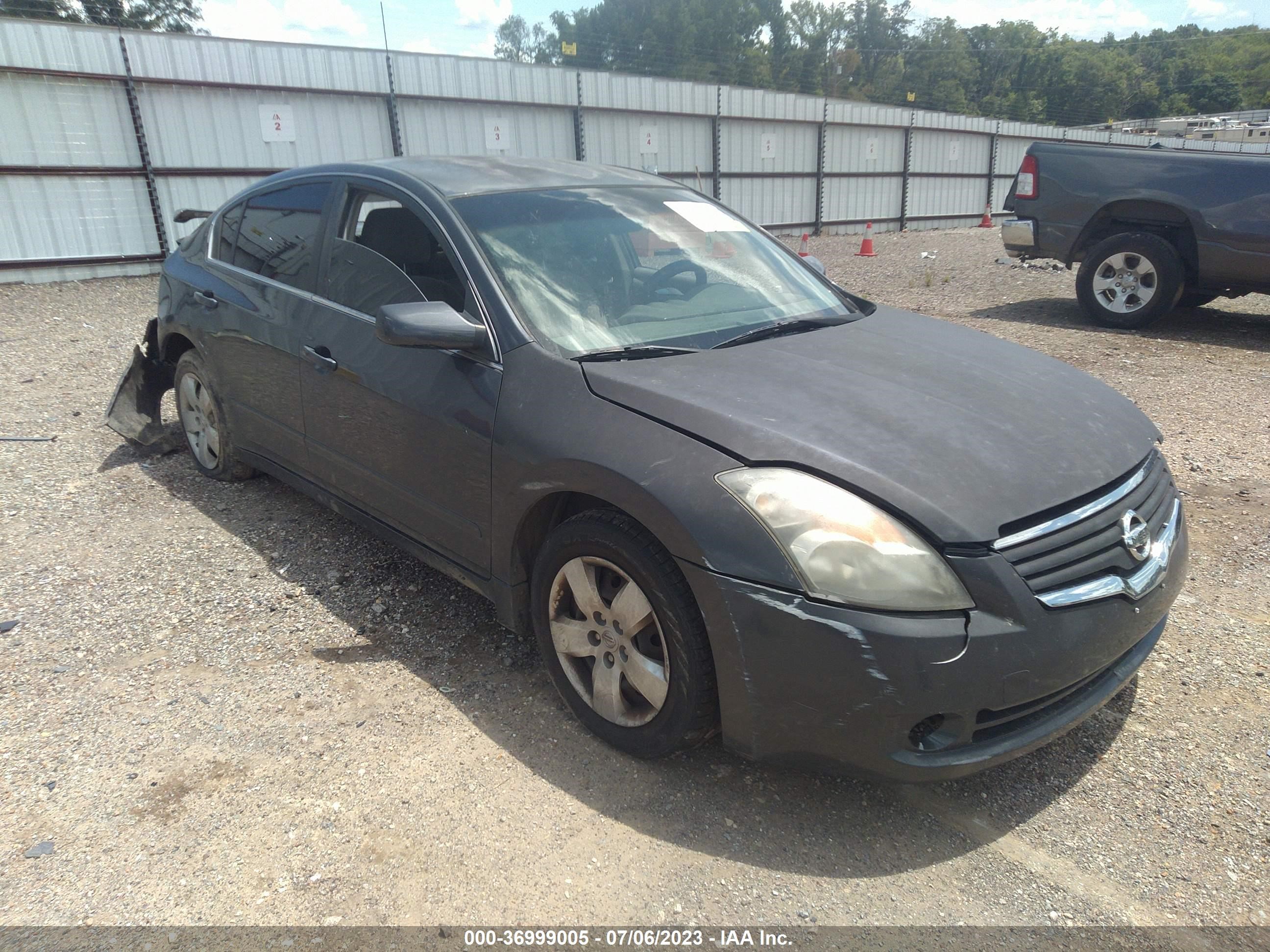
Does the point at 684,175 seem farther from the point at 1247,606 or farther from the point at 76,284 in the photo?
the point at 1247,606

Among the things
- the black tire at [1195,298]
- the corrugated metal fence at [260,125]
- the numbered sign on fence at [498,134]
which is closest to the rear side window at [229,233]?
the corrugated metal fence at [260,125]

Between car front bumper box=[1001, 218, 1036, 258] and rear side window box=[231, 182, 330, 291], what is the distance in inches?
280

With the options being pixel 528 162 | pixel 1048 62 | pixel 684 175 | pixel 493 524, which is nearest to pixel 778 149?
pixel 684 175

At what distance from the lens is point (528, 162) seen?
148 inches

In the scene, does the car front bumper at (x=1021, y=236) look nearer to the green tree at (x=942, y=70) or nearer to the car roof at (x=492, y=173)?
the car roof at (x=492, y=173)

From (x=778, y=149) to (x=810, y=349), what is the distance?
1918 cm

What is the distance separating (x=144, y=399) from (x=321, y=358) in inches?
97.8

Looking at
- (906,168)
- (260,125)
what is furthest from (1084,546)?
(906,168)

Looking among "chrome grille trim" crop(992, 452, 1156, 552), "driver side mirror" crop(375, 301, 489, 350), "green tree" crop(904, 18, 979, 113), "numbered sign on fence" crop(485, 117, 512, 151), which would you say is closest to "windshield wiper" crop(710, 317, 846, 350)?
"driver side mirror" crop(375, 301, 489, 350)

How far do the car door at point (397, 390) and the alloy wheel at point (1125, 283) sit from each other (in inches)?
289

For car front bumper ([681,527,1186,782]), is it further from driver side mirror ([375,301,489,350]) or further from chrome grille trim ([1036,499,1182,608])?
driver side mirror ([375,301,489,350])

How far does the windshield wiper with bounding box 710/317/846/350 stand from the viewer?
9.71 feet

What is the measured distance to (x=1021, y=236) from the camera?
28.8 feet

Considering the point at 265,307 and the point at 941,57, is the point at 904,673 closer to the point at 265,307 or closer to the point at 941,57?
the point at 265,307
